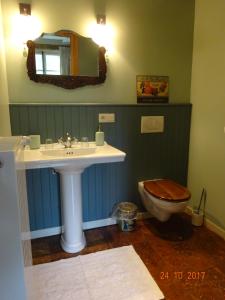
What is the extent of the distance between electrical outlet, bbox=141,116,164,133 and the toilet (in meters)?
0.54

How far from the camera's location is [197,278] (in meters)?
1.65

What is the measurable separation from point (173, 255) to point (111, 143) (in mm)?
1150

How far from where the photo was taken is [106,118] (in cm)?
218

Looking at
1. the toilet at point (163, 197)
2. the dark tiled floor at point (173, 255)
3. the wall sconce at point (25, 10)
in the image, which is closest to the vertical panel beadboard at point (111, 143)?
the toilet at point (163, 197)

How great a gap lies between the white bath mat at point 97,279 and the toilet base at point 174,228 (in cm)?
44

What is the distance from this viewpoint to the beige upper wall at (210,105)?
81.4 inches

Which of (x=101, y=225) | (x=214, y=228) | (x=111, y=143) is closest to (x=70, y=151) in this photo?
(x=111, y=143)

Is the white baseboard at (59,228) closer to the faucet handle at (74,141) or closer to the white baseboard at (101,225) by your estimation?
the white baseboard at (101,225)

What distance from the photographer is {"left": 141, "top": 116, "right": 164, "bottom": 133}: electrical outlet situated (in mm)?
2320

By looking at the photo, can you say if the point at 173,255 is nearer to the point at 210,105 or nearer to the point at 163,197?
the point at 163,197

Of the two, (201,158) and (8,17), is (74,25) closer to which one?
(8,17)

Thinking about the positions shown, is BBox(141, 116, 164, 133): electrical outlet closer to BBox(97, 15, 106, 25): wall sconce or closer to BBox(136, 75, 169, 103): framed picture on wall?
BBox(136, 75, 169, 103): framed picture on wall

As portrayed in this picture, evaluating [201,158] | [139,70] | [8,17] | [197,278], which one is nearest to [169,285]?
[197,278]

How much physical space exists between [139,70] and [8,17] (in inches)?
48.1
